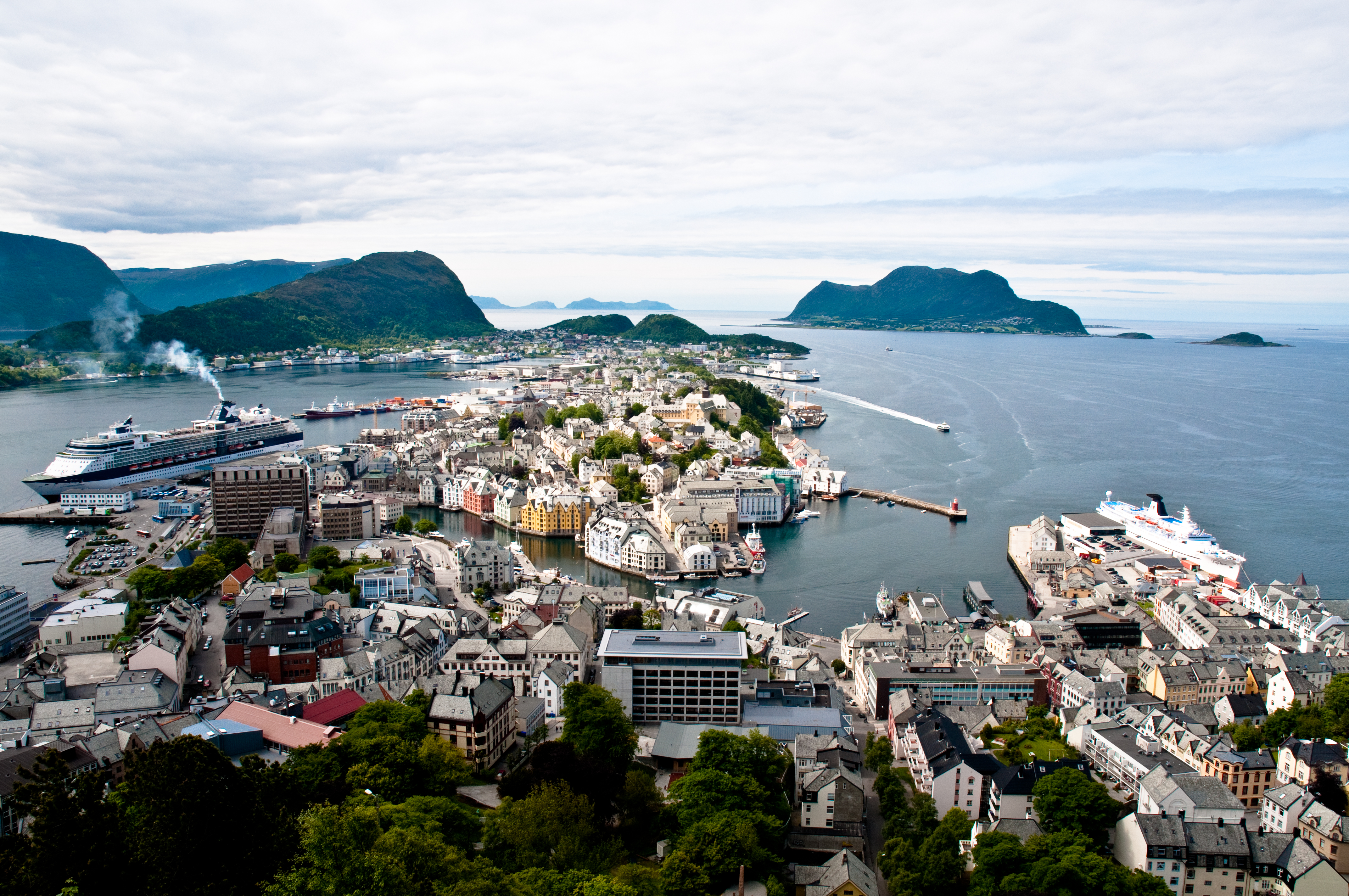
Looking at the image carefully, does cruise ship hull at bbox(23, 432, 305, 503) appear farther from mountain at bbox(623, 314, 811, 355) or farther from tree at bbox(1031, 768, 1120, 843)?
mountain at bbox(623, 314, 811, 355)

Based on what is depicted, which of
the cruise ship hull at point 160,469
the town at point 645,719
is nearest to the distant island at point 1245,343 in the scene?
the town at point 645,719

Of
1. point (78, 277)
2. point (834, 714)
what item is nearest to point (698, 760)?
point (834, 714)

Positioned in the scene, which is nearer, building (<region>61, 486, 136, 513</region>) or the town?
the town

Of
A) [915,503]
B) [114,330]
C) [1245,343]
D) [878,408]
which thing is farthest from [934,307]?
[915,503]

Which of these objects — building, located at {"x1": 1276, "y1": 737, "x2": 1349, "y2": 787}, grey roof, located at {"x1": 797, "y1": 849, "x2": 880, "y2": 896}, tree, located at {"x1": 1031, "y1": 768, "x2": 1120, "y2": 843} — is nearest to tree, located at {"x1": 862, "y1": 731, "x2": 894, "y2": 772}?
tree, located at {"x1": 1031, "y1": 768, "x2": 1120, "y2": 843}

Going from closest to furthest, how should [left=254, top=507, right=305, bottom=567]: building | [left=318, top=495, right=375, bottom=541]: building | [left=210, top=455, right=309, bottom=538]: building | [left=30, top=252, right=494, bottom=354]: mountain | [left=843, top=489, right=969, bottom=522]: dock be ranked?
[left=254, top=507, right=305, bottom=567]: building → [left=210, top=455, right=309, bottom=538]: building → [left=318, top=495, right=375, bottom=541]: building → [left=843, top=489, right=969, bottom=522]: dock → [left=30, top=252, right=494, bottom=354]: mountain

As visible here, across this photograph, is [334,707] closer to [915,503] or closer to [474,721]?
[474,721]

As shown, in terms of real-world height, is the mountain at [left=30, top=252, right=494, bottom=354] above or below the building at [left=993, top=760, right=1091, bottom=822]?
above
